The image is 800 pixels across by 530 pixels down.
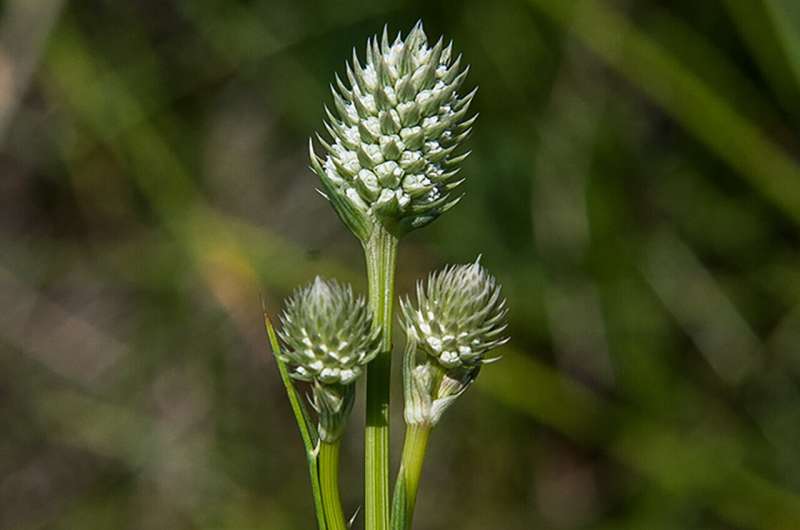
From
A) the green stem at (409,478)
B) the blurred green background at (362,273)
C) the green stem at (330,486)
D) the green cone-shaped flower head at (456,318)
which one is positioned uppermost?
the green cone-shaped flower head at (456,318)

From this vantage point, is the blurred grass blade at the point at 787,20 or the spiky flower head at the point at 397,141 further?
the blurred grass blade at the point at 787,20

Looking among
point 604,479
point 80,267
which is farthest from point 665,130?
point 80,267

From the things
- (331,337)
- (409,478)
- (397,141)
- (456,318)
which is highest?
(397,141)

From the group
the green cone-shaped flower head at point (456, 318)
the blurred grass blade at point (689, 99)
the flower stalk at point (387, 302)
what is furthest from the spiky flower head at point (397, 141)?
the blurred grass blade at point (689, 99)

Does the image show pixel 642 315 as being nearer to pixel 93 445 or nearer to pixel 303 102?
pixel 303 102

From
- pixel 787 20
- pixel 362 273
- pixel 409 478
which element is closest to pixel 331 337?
pixel 409 478

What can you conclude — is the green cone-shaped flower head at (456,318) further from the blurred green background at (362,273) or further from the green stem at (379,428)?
the blurred green background at (362,273)

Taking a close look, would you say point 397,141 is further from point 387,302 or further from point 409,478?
point 409,478
